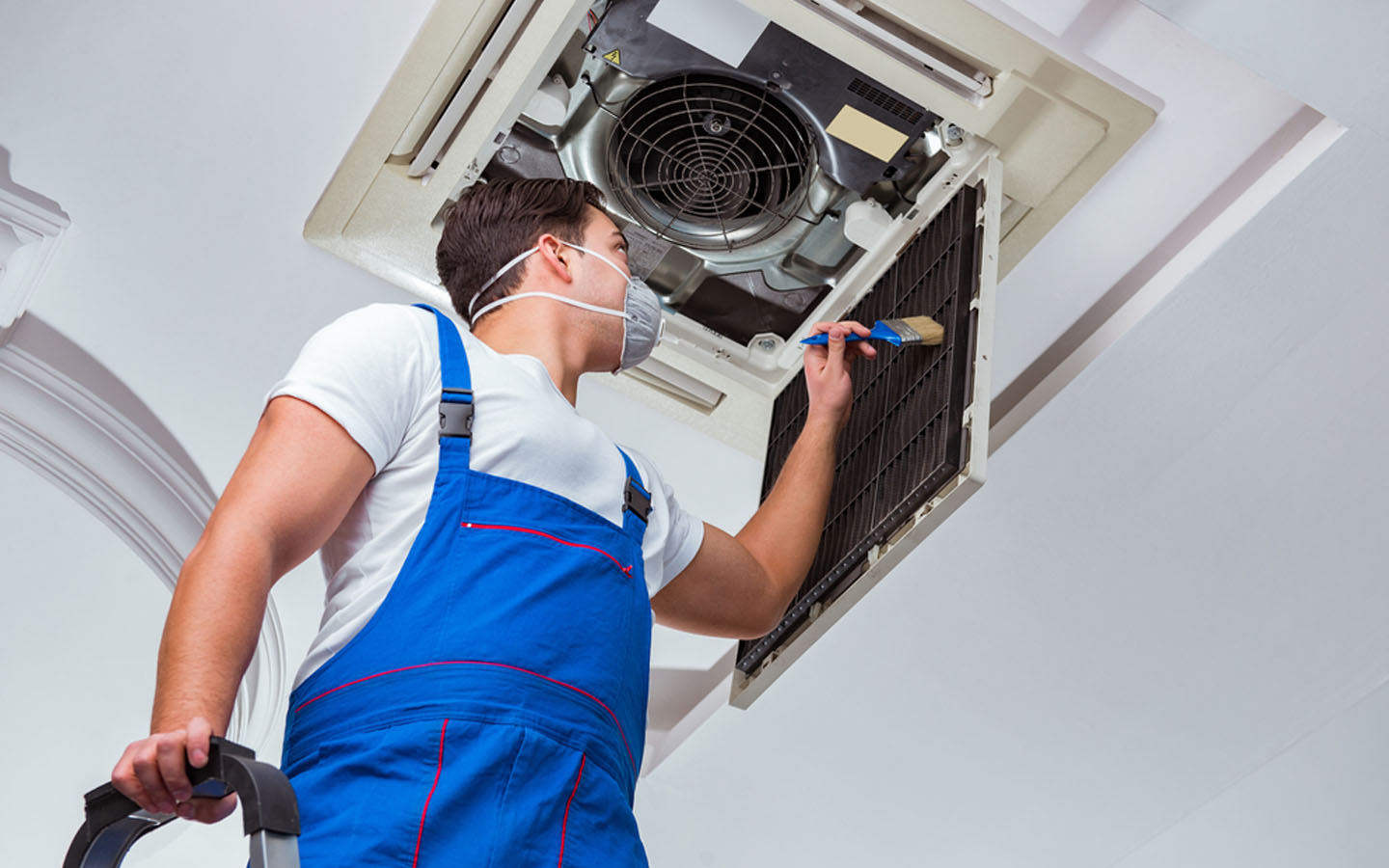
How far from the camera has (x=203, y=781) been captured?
1118 mm

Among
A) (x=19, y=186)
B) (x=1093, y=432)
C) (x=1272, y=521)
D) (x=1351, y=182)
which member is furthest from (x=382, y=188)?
(x=1272, y=521)

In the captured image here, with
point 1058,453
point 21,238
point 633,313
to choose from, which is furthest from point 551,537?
point 21,238

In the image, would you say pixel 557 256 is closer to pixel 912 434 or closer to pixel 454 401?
pixel 454 401

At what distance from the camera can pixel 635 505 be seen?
1.67m

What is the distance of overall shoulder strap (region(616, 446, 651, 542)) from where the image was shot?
5.40 feet

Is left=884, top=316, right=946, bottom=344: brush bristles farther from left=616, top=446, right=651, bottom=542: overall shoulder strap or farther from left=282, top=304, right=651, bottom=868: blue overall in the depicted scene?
left=282, top=304, right=651, bottom=868: blue overall

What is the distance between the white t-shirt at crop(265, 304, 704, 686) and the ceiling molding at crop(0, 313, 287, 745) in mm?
1798

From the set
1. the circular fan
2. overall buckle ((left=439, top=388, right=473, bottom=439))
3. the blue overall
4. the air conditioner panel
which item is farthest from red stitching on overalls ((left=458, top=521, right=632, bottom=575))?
the circular fan

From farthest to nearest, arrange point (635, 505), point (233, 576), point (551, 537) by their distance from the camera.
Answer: point (635, 505)
point (551, 537)
point (233, 576)

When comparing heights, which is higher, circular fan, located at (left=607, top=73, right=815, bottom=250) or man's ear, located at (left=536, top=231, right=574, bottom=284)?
circular fan, located at (left=607, top=73, right=815, bottom=250)

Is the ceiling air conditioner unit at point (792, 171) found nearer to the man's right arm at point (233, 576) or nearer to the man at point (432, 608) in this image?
Answer: the man at point (432, 608)

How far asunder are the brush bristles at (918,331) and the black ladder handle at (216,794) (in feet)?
4.42

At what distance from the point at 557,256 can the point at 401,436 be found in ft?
1.84

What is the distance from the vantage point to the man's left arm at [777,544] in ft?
6.47
